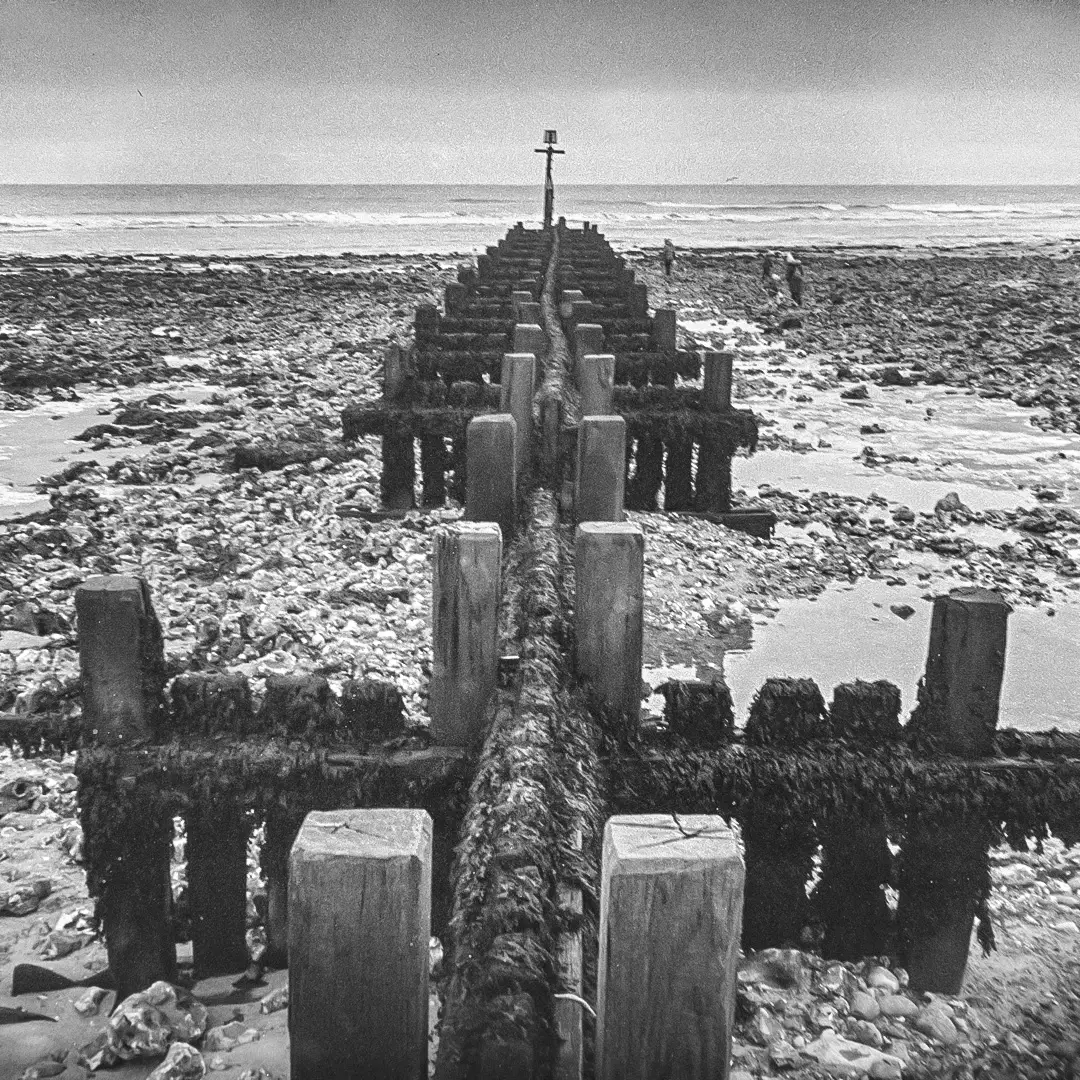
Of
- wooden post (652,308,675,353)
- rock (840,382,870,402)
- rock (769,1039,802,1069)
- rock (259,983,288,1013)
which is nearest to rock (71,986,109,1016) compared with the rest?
rock (259,983,288,1013)

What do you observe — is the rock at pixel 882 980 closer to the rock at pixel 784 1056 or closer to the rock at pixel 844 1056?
the rock at pixel 844 1056

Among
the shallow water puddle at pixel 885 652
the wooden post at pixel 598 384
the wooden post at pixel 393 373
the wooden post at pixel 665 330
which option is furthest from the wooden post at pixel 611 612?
the wooden post at pixel 665 330

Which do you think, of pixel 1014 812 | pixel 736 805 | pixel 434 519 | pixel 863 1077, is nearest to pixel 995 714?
pixel 1014 812

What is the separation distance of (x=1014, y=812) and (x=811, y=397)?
9.41m

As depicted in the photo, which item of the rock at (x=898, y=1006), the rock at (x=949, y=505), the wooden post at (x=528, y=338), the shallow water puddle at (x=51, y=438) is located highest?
the wooden post at (x=528, y=338)

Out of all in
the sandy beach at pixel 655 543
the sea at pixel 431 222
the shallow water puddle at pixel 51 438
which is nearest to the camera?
the sandy beach at pixel 655 543

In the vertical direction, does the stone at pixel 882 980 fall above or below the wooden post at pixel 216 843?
below

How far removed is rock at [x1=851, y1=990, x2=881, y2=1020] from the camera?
2.57 meters

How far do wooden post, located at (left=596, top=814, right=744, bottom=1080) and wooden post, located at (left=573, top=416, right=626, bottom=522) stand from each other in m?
2.75

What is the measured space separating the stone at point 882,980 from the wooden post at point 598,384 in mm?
3352

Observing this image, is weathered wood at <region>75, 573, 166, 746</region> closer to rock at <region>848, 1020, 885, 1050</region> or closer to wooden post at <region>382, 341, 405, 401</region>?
rock at <region>848, 1020, 885, 1050</region>

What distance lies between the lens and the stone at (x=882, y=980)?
2.66 meters

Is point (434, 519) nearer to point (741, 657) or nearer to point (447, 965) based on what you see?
point (741, 657)

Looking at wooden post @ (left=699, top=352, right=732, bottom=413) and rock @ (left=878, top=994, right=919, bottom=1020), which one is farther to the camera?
wooden post @ (left=699, top=352, right=732, bottom=413)
